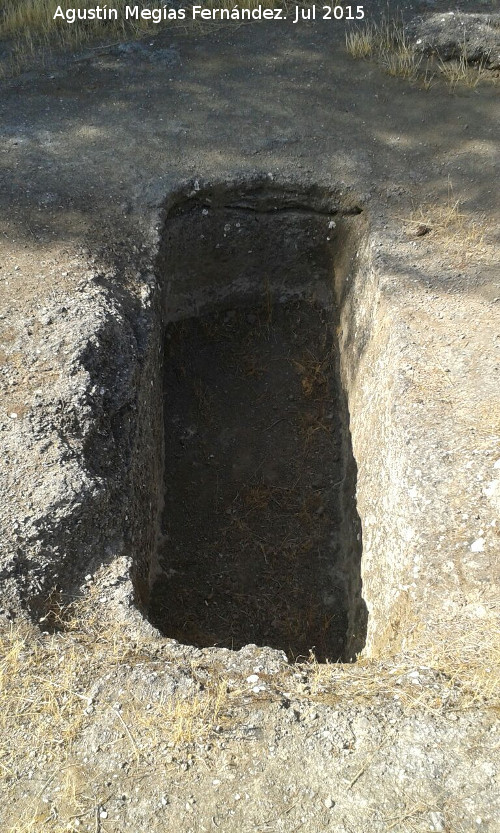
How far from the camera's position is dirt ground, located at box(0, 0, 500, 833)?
3023 mm

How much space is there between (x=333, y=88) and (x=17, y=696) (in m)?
6.20

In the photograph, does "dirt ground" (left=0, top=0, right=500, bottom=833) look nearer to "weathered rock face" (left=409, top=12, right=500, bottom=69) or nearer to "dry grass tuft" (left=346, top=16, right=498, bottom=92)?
"dry grass tuft" (left=346, top=16, right=498, bottom=92)

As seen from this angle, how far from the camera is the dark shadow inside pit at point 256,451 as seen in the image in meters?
5.09

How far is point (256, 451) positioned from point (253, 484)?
33 centimetres

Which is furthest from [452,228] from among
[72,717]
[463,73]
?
[72,717]

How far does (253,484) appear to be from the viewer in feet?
19.2

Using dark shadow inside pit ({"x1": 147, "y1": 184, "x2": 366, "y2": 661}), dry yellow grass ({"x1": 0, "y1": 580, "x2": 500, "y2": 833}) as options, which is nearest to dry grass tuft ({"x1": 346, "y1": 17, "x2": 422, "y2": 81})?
dark shadow inside pit ({"x1": 147, "y1": 184, "x2": 366, "y2": 661})

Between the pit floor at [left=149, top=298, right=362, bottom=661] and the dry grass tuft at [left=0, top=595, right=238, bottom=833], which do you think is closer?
the dry grass tuft at [left=0, top=595, right=238, bottom=833]

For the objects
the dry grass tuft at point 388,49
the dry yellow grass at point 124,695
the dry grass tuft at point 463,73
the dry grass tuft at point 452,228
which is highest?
the dry grass tuft at point 388,49

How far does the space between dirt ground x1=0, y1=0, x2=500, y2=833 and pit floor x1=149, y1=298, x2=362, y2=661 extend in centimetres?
3

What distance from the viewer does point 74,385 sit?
442 cm

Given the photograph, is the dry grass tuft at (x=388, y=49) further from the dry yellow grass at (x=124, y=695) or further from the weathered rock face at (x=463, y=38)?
the dry yellow grass at (x=124, y=695)

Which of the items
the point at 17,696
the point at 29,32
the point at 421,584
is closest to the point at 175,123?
the point at 29,32

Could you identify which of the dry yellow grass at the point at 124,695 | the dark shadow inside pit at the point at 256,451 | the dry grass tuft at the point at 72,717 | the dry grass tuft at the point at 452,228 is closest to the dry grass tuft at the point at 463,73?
the dry grass tuft at the point at 452,228
